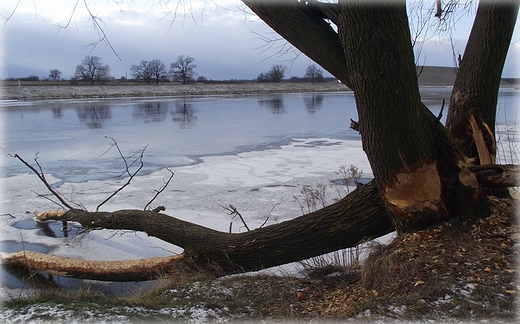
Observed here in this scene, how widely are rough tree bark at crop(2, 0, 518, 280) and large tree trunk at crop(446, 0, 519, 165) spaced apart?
6cm

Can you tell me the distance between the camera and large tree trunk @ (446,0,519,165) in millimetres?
4180

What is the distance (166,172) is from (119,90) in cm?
4037

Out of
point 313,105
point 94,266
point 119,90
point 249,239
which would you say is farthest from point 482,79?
point 119,90

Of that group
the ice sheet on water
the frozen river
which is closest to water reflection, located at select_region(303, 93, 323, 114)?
the frozen river

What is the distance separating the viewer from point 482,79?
14.1 feet

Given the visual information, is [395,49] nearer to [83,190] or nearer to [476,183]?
[476,183]

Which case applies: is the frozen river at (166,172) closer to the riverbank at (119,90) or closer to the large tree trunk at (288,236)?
the large tree trunk at (288,236)

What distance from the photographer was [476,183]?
3.62m

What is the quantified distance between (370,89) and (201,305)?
220 cm

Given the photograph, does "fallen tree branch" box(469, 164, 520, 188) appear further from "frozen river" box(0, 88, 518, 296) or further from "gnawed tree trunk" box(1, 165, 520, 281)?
"frozen river" box(0, 88, 518, 296)

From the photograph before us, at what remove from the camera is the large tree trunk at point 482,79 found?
4180 millimetres

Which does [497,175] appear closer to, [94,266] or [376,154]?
[376,154]

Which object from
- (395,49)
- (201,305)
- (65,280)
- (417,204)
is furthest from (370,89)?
(65,280)

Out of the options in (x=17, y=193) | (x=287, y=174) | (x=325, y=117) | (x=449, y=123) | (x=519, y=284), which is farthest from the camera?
(x=325, y=117)
